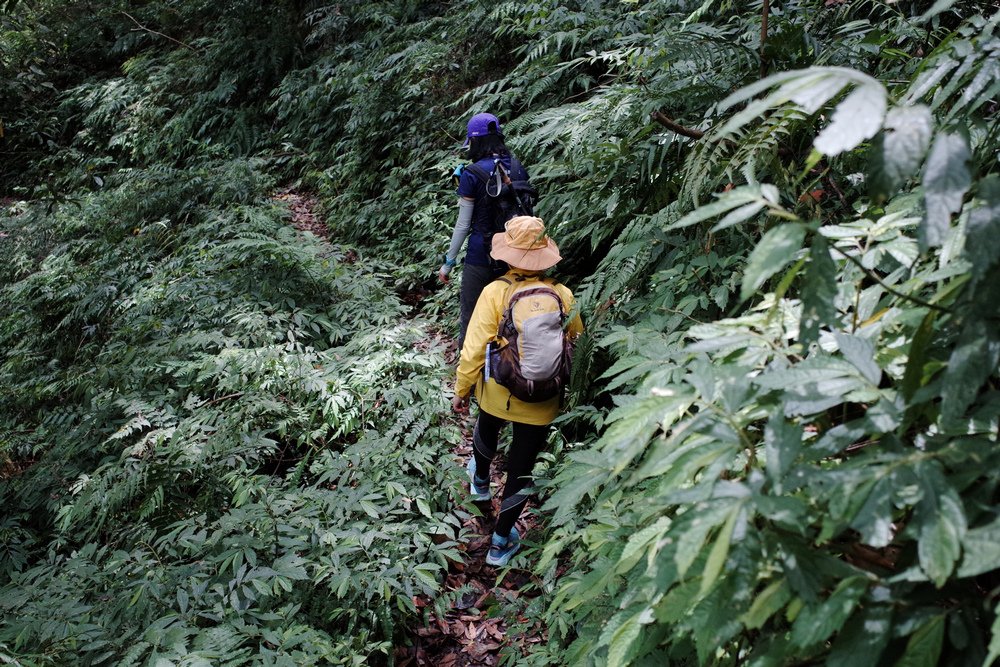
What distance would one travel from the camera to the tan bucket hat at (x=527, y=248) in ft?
11.1

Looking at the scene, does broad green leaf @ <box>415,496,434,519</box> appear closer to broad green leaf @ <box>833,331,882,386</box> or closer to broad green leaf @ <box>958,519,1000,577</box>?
broad green leaf @ <box>833,331,882,386</box>

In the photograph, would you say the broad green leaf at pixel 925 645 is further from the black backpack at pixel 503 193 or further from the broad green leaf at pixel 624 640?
the black backpack at pixel 503 193

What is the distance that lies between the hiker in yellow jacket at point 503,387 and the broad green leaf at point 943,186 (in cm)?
239

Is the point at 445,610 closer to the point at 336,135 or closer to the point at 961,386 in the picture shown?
the point at 961,386

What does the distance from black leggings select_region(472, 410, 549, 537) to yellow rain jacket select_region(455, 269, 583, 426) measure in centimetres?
9

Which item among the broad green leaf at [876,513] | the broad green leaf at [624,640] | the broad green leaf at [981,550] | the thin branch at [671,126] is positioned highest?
the thin branch at [671,126]

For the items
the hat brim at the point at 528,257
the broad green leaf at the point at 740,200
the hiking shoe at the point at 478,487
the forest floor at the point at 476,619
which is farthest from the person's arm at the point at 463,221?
the broad green leaf at the point at 740,200

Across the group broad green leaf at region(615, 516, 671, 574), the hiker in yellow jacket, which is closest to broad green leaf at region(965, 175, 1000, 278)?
broad green leaf at region(615, 516, 671, 574)

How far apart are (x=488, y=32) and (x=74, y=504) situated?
728cm

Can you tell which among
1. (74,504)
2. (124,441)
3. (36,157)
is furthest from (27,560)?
(36,157)

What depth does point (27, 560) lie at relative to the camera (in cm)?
411

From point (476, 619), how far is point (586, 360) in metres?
1.62

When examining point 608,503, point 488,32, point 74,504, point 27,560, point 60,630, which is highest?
point 488,32

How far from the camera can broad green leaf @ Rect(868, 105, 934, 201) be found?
0.83 metres
